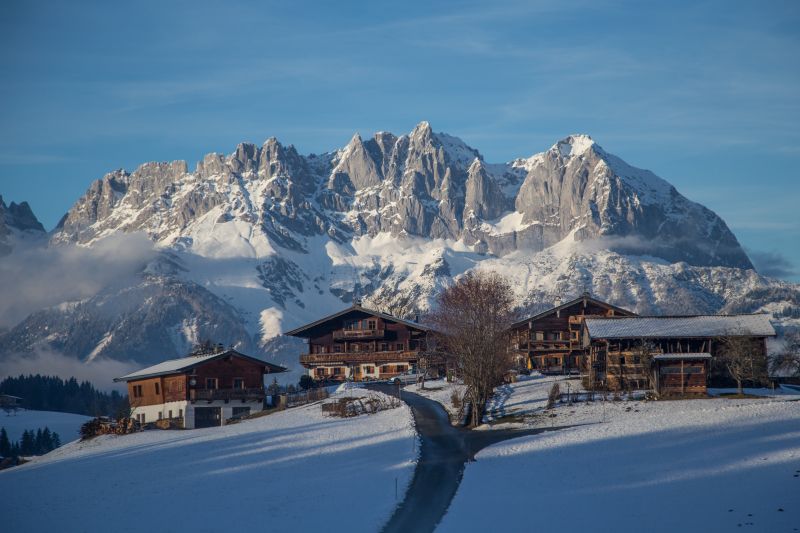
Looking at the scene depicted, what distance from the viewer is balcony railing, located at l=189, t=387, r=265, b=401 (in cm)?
10094

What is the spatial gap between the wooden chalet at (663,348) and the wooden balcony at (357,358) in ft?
136

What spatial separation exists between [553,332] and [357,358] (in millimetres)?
25530

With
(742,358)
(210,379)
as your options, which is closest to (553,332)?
(210,379)

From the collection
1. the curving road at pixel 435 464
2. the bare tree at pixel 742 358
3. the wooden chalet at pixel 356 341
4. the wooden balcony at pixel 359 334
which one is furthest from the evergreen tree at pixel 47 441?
the bare tree at pixel 742 358

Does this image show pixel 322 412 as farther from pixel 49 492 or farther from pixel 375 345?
pixel 375 345

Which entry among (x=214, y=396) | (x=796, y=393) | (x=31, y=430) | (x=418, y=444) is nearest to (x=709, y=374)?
(x=796, y=393)

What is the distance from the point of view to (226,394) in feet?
334

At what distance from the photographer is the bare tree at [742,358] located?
85.8 metres

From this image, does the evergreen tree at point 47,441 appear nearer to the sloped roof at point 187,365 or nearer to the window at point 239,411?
the sloped roof at point 187,365

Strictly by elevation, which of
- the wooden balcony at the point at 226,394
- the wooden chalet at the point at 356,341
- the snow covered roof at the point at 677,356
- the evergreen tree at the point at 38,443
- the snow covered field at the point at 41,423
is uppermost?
the wooden chalet at the point at 356,341

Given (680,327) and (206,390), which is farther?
(206,390)

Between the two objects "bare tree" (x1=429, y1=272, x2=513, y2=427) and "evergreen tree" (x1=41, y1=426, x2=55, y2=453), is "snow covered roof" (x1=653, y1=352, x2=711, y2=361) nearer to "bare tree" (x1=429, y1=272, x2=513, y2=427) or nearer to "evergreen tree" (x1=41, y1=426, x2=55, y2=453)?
"bare tree" (x1=429, y1=272, x2=513, y2=427)

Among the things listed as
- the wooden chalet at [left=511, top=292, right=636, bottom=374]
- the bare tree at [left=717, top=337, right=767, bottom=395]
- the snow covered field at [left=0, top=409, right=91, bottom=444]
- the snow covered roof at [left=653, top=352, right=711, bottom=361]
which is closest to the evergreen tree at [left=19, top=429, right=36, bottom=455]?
the snow covered field at [left=0, top=409, right=91, bottom=444]

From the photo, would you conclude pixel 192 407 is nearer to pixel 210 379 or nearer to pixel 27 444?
pixel 210 379
